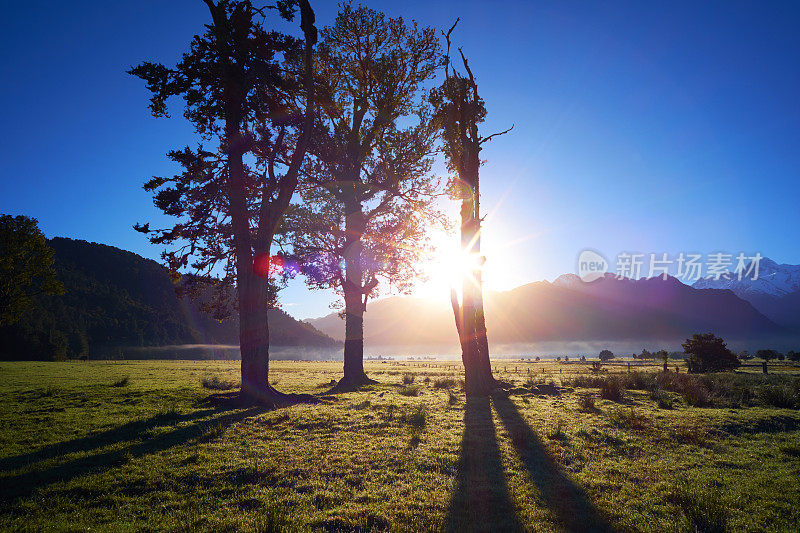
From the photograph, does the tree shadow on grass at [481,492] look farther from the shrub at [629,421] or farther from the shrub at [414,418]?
the shrub at [629,421]

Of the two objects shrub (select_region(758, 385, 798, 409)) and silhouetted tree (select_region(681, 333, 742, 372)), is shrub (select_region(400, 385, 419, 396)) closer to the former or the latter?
shrub (select_region(758, 385, 798, 409))

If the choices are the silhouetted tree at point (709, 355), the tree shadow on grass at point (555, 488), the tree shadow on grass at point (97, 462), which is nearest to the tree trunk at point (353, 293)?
the tree shadow on grass at point (97, 462)

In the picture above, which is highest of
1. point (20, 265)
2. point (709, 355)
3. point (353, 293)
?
point (20, 265)

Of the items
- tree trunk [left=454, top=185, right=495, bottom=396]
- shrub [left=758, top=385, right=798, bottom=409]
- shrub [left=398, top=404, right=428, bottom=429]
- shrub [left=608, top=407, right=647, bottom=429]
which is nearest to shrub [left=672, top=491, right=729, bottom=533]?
shrub [left=608, top=407, right=647, bottom=429]

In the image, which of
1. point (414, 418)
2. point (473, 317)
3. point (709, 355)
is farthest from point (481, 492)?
point (709, 355)

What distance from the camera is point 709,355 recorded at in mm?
35438

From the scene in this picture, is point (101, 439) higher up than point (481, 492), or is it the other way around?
point (481, 492)

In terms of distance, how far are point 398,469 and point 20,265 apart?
44674mm

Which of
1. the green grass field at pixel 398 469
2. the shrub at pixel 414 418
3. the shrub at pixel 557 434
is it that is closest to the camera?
the green grass field at pixel 398 469

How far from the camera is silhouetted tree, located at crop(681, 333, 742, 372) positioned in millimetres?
34906

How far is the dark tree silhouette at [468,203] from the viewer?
744 inches

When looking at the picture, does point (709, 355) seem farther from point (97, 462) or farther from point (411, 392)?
point (97, 462)

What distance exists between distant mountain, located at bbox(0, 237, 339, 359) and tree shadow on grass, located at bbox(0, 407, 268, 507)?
6958 centimetres

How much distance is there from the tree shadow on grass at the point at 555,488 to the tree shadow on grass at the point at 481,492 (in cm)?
60
